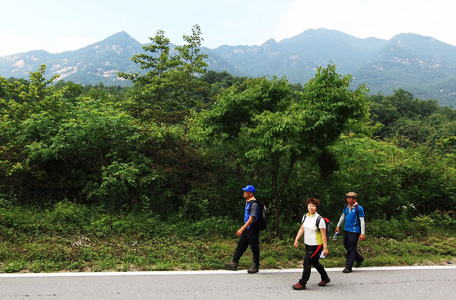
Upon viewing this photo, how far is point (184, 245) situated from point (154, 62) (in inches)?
674

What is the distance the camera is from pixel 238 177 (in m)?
8.88

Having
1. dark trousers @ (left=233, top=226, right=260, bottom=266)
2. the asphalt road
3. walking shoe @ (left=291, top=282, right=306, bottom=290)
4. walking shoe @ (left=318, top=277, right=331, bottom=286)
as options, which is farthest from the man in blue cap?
walking shoe @ (left=318, top=277, right=331, bottom=286)

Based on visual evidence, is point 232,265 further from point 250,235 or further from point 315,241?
point 315,241

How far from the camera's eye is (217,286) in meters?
4.52

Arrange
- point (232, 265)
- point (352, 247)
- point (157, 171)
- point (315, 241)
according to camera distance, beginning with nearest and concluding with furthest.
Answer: point (315, 241)
point (232, 265)
point (352, 247)
point (157, 171)

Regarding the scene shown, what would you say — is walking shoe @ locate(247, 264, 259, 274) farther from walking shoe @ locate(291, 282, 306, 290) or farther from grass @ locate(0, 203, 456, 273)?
walking shoe @ locate(291, 282, 306, 290)

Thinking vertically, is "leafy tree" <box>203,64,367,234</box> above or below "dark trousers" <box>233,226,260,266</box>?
above

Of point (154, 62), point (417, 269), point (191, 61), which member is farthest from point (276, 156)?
point (154, 62)

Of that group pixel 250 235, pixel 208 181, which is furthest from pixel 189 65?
pixel 250 235

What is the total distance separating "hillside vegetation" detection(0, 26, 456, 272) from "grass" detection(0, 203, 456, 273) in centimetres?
3

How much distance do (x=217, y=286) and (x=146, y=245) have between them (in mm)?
2337

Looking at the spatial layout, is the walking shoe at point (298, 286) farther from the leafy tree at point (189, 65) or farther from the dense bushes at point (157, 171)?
the leafy tree at point (189, 65)

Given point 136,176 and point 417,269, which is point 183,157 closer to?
point 136,176

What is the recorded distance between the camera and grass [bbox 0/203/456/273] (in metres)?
5.31
